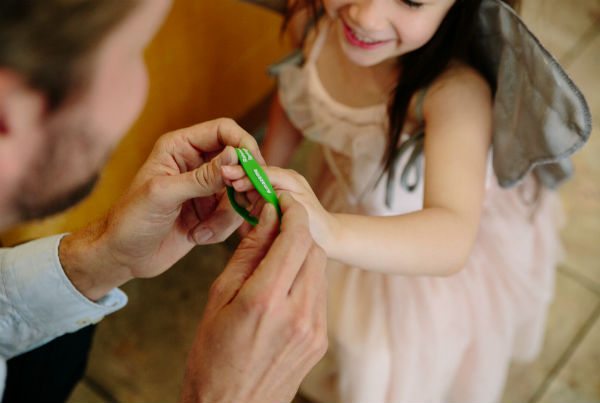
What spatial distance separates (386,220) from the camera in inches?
27.1

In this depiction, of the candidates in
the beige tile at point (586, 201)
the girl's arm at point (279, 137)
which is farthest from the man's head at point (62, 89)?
the beige tile at point (586, 201)

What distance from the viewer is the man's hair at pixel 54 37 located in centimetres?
35

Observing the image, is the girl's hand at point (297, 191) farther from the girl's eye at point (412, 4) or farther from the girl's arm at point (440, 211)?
the girl's eye at point (412, 4)

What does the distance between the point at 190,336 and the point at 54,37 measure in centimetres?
79

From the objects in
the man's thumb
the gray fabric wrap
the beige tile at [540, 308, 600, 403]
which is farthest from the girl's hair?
the beige tile at [540, 308, 600, 403]

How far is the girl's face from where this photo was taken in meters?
0.69

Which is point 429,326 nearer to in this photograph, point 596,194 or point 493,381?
point 493,381

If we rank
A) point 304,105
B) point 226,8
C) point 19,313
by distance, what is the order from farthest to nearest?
point 304,105, point 226,8, point 19,313

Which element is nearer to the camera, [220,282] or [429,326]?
[220,282]

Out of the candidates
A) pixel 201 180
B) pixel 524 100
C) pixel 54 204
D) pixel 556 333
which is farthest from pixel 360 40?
pixel 556 333

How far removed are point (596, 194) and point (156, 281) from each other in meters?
0.79

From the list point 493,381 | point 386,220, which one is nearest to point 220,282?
point 386,220

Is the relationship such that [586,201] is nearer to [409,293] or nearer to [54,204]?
[409,293]

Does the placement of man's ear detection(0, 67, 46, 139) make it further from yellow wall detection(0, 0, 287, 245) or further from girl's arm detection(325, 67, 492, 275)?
girl's arm detection(325, 67, 492, 275)
